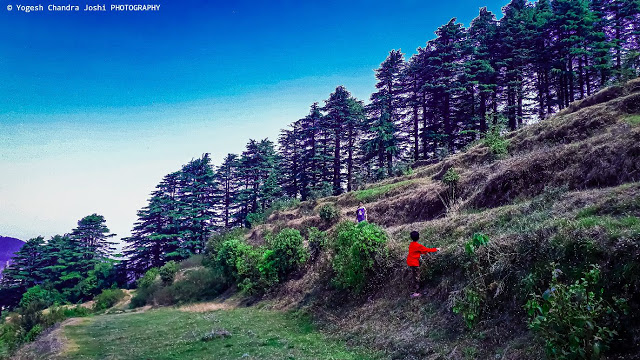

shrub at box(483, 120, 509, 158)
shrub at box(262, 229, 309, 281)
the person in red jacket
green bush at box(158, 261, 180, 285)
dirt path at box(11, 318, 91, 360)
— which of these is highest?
shrub at box(483, 120, 509, 158)

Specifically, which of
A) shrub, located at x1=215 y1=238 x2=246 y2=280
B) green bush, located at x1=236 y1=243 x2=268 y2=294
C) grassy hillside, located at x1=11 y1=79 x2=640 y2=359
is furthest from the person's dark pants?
shrub, located at x1=215 y1=238 x2=246 y2=280

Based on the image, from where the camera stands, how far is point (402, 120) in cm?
4766

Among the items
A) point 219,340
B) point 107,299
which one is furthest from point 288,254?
point 107,299

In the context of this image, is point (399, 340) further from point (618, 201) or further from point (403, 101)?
point (403, 101)

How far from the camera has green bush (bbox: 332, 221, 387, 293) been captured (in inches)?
572

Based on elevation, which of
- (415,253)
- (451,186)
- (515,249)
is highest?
(451,186)

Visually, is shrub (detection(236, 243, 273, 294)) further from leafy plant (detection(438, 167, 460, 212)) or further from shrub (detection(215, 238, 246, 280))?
leafy plant (detection(438, 167, 460, 212))

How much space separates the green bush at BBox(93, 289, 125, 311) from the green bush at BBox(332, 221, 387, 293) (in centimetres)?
3758

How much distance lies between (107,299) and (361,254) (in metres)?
39.7

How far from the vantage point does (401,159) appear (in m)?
47.8

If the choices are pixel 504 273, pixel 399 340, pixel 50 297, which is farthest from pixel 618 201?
pixel 50 297

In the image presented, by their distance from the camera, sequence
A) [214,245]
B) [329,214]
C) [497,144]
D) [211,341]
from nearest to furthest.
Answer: [211,341]
[497,144]
[329,214]
[214,245]

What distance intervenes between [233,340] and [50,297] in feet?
189

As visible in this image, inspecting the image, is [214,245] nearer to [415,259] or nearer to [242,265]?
[242,265]
